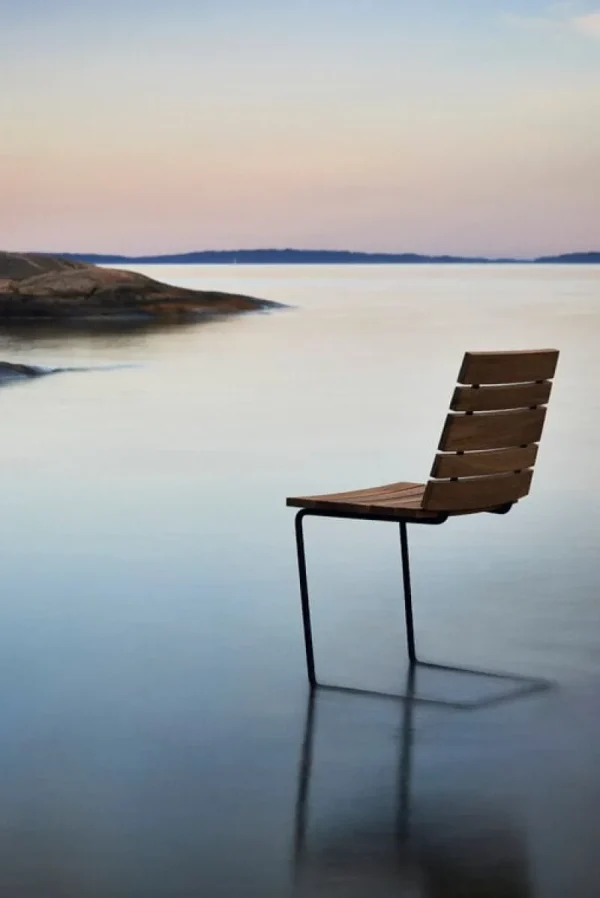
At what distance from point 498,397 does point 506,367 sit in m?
0.07

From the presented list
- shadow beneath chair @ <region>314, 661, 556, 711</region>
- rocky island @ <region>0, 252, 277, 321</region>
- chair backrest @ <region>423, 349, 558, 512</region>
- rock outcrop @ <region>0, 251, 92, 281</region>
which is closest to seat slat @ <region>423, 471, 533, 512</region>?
chair backrest @ <region>423, 349, 558, 512</region>

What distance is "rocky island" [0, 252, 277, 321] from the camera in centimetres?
2325

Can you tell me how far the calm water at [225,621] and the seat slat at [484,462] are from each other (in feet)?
1.31

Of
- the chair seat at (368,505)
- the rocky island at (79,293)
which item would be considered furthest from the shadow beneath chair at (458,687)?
the rocky island at (79,293)

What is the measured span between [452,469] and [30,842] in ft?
4.39

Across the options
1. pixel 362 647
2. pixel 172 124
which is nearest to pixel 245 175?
pixel 172 124

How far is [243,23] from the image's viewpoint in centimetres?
2280

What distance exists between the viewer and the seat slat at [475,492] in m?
3.63

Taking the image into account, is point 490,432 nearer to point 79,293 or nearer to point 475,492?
point 475,492

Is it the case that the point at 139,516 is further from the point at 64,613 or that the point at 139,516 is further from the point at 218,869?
the point at 218,869

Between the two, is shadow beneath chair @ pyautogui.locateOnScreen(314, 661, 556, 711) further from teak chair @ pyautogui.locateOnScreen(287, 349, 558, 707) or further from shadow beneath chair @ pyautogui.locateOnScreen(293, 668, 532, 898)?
shadow beneath chair @ pyautogui.locateOnScreen(293, 668, 532, 898)

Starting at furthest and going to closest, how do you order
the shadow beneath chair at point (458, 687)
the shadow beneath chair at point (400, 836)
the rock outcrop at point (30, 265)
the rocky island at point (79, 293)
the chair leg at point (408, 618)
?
the rock outcrop at point (30, 265) → the rocky island at point (79, 293) → the chair leg at point (408, 618) → the shadow beneath chair at point (458, 687) → the shadow beneath chair at point (400, 836)

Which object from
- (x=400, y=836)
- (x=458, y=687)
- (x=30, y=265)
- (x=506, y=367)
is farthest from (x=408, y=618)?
(x=30, y=265)

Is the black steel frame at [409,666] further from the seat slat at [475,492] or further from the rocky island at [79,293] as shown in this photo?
the rocky island at [79,293]
